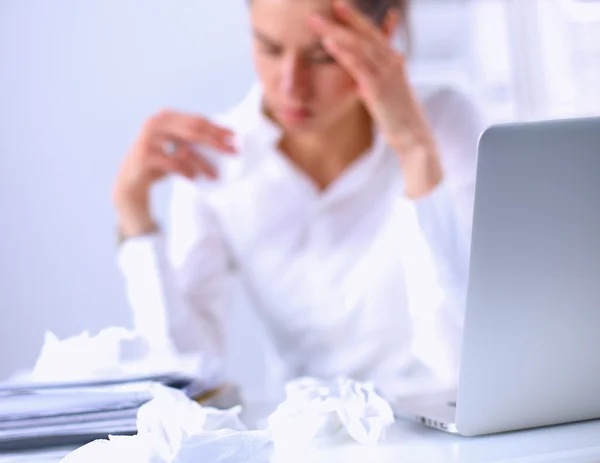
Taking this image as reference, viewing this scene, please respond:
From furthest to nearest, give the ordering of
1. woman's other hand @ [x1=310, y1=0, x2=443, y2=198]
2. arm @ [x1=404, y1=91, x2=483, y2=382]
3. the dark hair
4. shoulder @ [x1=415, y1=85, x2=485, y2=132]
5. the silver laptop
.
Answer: shoulder @ [x1=415, y1=85, x2=485, y2=132] < the dark hair < woman's other hand @ [x1=310, y1=0, x2=443, y2=198] < arm @ [x1=404, y1=91, x2=483, y2=382] < the silver laptop

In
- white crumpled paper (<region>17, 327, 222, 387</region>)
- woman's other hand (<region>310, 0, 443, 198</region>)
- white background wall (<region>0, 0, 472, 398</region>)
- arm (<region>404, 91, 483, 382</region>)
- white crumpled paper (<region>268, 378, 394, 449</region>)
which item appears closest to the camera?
white crumpled paper (<region>268, 378, 394, 449</region>)

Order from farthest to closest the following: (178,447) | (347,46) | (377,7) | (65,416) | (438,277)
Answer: (377,7), (347,46), (438,277), (65,416), (178,447)

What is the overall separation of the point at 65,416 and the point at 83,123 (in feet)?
5.83

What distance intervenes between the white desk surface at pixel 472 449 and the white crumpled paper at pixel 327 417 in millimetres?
15

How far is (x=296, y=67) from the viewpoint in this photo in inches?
53.3

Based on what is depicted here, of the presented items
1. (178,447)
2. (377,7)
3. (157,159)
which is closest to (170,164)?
(157,159)

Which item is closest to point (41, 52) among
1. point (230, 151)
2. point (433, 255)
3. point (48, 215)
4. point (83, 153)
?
point (83, 153)

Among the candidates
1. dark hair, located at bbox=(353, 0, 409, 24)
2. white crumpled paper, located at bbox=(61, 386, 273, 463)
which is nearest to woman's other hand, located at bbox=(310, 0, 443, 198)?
dark hair, located at bbox=(353, 0, 409, 24)

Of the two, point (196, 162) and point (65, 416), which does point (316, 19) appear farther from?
point (65, 416)

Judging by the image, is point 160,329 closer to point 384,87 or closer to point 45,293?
point 384,87

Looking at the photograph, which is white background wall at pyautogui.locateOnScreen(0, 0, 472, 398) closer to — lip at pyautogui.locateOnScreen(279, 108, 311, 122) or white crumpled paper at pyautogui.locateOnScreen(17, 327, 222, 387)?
lip at pyautogui.locateOnScreen(279, 108, 311, 122)

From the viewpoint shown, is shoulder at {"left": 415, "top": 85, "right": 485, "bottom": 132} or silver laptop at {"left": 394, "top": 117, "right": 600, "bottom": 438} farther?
shoulder at {"left": 415, "top": 85, "right": 485, "bottom": 132}

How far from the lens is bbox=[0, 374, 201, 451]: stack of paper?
2.29ft

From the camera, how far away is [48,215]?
2.30m
